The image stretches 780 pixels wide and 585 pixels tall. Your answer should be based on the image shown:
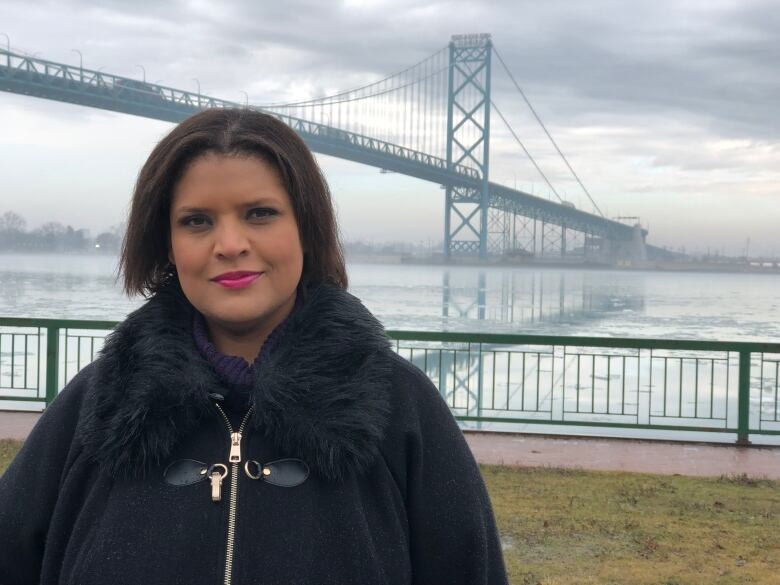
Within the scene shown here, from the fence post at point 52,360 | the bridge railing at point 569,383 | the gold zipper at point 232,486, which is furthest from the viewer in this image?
the fence post at point 52,360

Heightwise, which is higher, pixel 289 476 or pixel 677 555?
pixel 289 476

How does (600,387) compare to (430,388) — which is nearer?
(430,388)

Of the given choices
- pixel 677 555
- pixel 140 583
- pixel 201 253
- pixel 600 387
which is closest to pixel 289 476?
pixel 140 583

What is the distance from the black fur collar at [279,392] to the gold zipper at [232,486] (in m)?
0.03

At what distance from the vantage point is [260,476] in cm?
135

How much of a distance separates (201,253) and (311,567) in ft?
1.57

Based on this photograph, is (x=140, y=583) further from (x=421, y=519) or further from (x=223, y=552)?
(x=421, y=519)

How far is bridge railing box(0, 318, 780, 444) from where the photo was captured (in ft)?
25.6

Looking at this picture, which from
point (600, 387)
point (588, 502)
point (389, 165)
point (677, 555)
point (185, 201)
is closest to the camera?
point (185, 201)

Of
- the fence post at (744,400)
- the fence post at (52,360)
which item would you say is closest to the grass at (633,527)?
the fence post at (744,400)

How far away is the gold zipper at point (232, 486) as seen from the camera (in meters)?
1.31

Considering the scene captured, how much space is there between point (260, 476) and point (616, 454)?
6255 millimetres

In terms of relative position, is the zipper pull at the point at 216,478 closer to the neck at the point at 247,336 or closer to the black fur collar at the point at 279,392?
the black fur collar at the point at 279,392

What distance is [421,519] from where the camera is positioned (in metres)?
1.40
